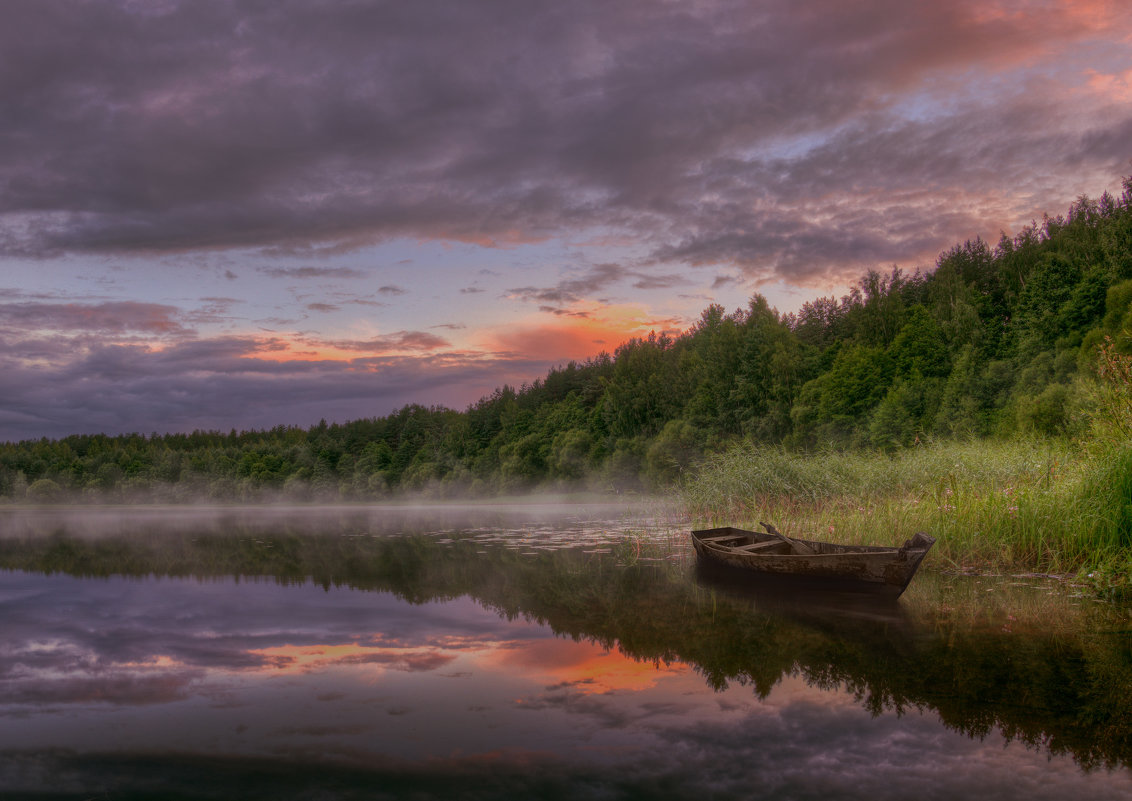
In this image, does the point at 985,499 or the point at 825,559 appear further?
the point at 985,499

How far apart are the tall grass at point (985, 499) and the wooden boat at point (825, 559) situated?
264cm

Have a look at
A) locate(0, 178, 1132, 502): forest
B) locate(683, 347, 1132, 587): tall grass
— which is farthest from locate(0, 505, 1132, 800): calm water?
locate(0, 178, 1132, 502): forest

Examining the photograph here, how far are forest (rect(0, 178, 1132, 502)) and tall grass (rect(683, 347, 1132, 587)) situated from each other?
1241 centimetres

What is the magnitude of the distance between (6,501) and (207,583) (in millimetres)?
135079

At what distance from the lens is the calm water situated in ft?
18.1

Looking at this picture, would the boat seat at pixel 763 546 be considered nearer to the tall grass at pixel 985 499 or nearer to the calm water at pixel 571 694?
the calm water at pixel 571 694

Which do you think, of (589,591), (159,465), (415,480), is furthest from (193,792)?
(159,465)

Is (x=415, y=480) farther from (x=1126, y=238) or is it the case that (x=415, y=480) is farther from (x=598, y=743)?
(x=598, y=743)

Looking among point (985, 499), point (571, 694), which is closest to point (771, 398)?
point (985, 499)

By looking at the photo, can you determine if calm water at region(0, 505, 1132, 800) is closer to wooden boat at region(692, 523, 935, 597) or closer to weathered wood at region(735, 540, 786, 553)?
wooden boat at region(692, 523, 935, 597)

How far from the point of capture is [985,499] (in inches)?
608

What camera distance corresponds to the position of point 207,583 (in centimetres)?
1694

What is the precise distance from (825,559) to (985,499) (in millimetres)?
4739

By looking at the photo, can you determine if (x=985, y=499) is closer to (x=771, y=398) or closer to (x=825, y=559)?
(x=825, y=559)
